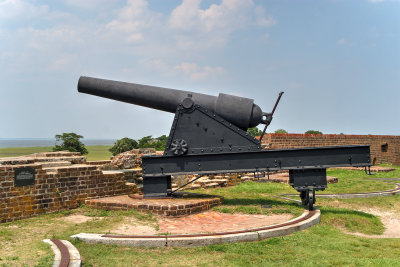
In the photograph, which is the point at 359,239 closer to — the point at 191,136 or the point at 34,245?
the point at 191,136

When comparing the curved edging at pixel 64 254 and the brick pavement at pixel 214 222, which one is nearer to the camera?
the curved edging at pixel 64 254

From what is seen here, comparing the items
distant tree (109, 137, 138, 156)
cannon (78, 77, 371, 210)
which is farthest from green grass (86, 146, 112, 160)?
cannon (78, 77, 371, 210)

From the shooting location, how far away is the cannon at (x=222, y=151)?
7102 mm

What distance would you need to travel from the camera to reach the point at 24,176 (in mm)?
6672

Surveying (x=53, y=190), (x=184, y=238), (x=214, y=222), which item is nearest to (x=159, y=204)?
(x=214, y=222)

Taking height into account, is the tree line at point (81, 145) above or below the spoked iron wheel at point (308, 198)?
above

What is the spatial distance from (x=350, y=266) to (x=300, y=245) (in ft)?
3.22

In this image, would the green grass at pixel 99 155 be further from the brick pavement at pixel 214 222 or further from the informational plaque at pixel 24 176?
the brick pavement at pixel 214 222

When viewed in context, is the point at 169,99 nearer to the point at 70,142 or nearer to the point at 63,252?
the point at 63,252

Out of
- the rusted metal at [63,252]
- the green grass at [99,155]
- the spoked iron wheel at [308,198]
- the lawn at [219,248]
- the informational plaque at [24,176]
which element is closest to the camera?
the rusted metal at [63,252]

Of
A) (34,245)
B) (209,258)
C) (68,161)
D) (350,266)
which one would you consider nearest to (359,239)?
(350,266)

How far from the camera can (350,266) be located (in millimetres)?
4246

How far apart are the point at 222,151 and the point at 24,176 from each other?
3.69 meters

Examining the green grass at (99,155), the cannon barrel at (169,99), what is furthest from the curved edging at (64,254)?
the green grass at (99,155)
